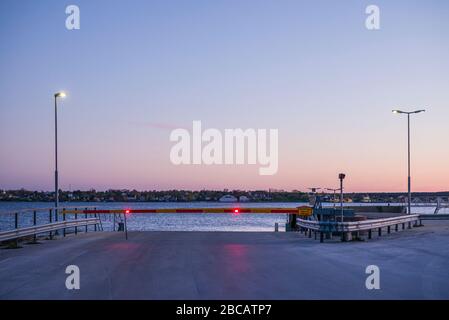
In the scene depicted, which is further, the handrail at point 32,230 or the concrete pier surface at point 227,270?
the handrail at point 32,230

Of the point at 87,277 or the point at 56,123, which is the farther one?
the point at 56,123

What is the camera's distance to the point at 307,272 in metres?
14.7

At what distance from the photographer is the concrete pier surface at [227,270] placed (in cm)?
1166

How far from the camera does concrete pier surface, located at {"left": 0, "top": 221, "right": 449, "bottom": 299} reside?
459 inches

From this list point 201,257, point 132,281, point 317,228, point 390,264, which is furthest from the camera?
point 317,228

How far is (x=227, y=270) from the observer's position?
1509 cm

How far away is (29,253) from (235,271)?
850 centimetres

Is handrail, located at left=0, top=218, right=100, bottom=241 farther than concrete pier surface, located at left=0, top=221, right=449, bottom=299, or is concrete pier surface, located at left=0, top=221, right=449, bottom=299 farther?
handrail, located at left=0, top=218, right=100, bottom=241

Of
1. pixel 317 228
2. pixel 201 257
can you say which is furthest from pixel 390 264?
pixel 317 228
